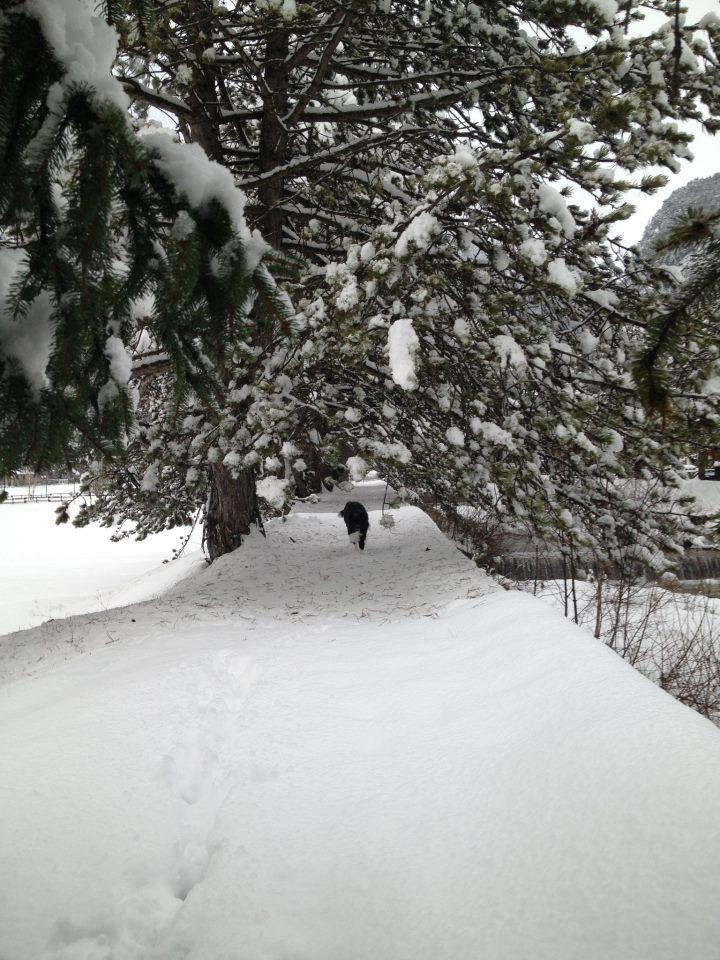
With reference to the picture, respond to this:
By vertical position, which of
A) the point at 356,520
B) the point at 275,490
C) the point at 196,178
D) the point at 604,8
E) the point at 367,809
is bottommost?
the point at 367,809

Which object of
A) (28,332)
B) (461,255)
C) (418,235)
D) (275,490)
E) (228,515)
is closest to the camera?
(28,332)

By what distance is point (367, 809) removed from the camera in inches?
87.0

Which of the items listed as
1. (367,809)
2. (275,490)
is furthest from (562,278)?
(367,809)

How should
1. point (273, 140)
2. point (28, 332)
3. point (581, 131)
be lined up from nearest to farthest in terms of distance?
point (28, 332) → point (581, 131) → point (273, 140)

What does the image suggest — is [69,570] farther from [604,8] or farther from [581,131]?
[604,8]

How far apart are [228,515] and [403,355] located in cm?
539

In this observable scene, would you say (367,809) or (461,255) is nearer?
(367,809)

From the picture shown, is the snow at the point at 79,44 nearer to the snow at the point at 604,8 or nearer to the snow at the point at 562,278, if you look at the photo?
the snow at the point at 562,278

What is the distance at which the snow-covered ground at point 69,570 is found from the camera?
42.6 feet

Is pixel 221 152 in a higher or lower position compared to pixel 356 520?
higher

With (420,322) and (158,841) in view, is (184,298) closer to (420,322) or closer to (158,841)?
(158,841)

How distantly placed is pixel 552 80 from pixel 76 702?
20.7 ft

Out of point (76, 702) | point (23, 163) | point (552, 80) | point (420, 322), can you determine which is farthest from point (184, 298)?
point (552, 80)

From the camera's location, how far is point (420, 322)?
4.50 metres
